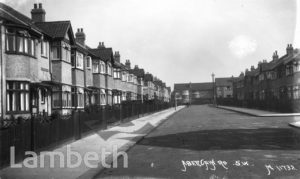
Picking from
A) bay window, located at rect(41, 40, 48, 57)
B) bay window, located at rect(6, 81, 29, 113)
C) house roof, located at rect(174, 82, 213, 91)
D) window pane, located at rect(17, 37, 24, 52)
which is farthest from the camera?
house roof, located at rect(174, 82, 213, 91)

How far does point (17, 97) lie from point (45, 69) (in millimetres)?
5212

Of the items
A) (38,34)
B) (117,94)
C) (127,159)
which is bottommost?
(127,159)

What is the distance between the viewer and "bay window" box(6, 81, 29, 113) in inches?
699

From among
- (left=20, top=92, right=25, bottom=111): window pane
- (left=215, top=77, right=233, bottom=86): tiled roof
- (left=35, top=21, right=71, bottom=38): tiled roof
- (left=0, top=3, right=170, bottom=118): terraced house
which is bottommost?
(left=20, top=92, right=25, bottom=111): window pane

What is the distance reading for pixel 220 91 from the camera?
447 feet

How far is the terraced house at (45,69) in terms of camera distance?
17938mm

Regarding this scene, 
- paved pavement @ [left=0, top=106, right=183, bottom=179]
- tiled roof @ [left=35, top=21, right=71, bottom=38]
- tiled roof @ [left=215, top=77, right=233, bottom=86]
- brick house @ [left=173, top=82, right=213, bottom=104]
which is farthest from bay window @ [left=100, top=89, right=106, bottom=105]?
brick house @ [left=173, top=82, right=213, bottom=104]

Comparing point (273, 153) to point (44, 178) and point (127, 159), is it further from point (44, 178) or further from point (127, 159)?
point (44, 178)

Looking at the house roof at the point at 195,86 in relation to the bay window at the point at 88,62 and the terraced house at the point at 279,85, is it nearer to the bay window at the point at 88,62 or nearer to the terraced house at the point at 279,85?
the terraced house at the point at 279,85

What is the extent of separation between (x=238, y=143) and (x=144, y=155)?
405 cm

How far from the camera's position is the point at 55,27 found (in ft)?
81.4

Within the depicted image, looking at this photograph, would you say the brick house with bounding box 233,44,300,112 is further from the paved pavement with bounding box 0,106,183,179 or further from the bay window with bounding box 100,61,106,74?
the paved pavement with bounding box 0,106,183,179

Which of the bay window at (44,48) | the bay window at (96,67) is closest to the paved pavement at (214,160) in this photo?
the bay window at (44,48)

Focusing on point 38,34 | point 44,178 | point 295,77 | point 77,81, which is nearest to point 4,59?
point 38,34
